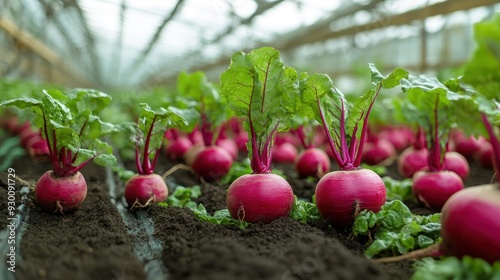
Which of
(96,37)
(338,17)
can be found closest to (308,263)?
(338,17)

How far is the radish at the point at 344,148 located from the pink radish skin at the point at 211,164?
1423 mm

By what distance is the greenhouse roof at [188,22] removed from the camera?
848cm

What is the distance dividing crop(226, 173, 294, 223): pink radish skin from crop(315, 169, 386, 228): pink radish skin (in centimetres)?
21

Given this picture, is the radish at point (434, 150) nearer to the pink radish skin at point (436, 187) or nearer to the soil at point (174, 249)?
the pink radish skin at point (436, 187)

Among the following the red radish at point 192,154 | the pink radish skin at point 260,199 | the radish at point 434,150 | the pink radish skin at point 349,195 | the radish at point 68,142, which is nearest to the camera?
the pink radish skin at point 349,195

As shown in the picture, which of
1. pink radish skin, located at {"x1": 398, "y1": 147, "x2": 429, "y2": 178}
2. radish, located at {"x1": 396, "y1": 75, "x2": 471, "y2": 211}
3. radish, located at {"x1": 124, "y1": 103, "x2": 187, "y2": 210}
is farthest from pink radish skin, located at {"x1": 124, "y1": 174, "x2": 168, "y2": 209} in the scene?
pink radish skin, located at {"x1": 398, "y1": 147, "x2": 429, "y2": 178}

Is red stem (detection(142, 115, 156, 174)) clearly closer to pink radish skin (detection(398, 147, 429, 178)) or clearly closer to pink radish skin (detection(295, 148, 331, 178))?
pink radish skin (detection(295, 148, 331, 178))

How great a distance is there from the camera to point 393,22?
6.79 m

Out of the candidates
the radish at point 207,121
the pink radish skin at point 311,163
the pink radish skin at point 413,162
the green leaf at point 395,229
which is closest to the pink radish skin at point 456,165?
the pink radish skin at point 413,162

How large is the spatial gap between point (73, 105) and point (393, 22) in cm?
574

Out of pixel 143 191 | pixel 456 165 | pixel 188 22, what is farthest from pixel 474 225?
pixel 188 22

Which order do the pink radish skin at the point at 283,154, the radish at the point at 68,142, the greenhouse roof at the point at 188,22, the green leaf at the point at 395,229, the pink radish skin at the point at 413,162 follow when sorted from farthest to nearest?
the greenhouse roof at the point at 188,22 → the pink radish skin at the point at 283,154 → the pink radish skin at the point at 413,162 → the radish at the point at 68,142 → the green leaf at the point at 395,229

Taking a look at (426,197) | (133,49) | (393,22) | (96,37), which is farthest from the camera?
(133,49)

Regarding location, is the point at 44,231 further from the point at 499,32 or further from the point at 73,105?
the point at 499,32
